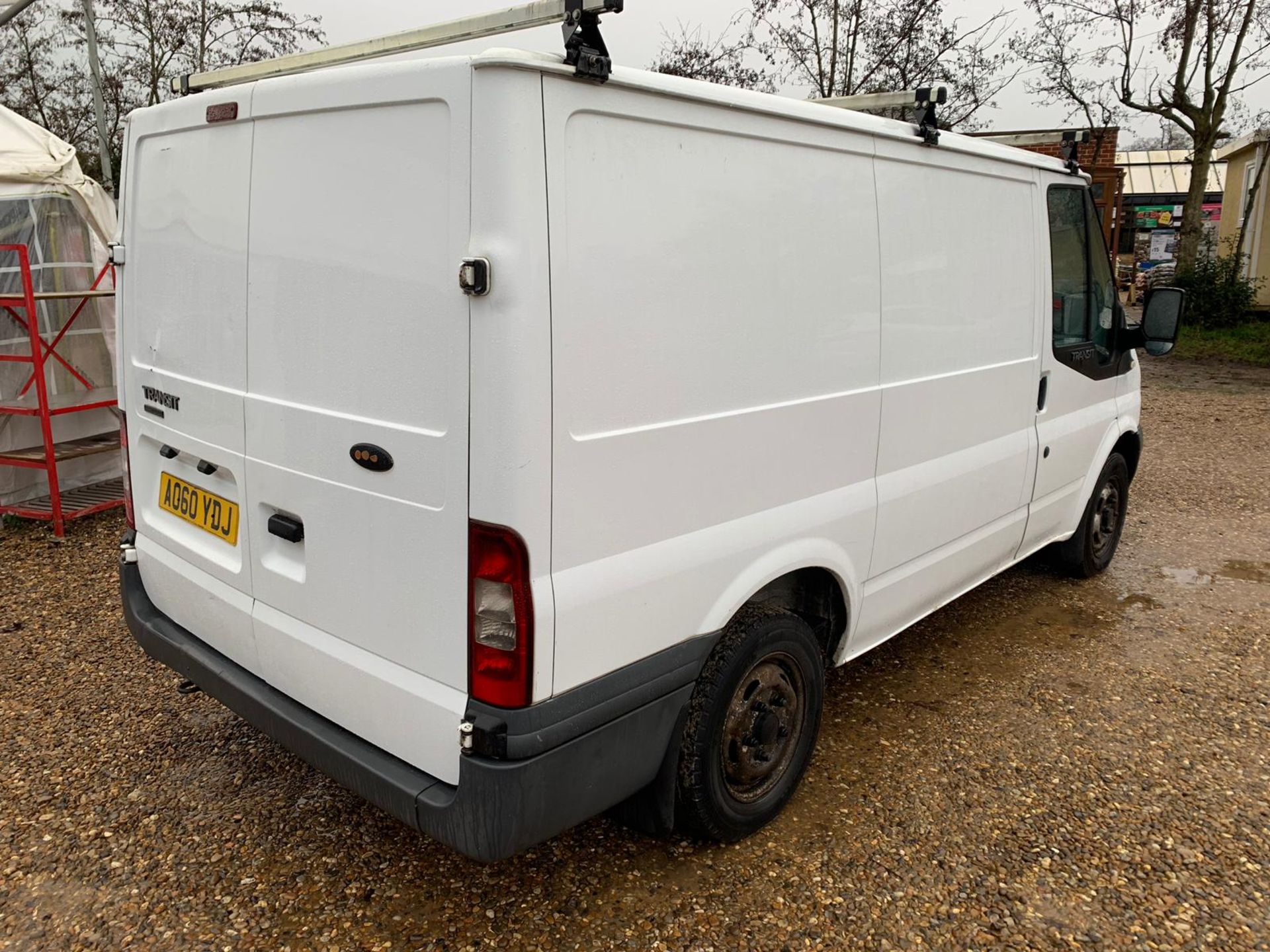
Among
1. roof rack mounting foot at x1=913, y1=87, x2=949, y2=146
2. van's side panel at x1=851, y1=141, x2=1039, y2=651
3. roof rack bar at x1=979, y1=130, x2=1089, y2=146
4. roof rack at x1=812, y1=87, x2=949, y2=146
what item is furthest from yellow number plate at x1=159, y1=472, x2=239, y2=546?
roof rack bar at x1=979, y1=130, x2=1089, y2=146

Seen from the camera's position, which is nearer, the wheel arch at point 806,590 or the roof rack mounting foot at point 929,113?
the wheel arch at point 806,590

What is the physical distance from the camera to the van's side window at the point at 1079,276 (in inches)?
163

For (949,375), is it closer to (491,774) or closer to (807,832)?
(807,832)

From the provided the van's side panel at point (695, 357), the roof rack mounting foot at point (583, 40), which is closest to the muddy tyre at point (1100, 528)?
the van's side panel at point (695, 357)

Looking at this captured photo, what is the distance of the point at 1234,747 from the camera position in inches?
139

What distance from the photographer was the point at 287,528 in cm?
252

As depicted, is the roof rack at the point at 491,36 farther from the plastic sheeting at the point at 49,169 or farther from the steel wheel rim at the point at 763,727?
the plastic sheeting at the point at 49,169

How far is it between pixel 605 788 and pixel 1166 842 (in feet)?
6.14

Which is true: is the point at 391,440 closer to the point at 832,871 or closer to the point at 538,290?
the point at 538,290

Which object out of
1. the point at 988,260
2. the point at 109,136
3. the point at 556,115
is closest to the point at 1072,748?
the point at 988,260

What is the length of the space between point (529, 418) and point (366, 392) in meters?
0.48

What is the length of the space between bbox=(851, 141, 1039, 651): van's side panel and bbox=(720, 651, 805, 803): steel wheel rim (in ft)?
1.37

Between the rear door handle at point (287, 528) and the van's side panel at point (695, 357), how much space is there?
81 cm

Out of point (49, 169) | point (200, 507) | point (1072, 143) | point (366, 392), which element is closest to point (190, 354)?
point (200, 507)
